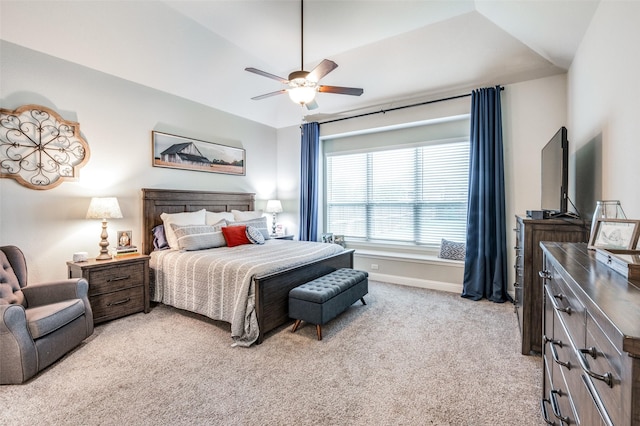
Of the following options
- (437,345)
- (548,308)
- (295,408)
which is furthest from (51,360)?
(548,308)

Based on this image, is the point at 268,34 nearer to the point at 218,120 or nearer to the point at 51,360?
the point at 218,120

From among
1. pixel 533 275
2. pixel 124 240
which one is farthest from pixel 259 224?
pixel 533 275

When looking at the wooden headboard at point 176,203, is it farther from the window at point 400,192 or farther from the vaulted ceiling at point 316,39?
the window at point 400,192

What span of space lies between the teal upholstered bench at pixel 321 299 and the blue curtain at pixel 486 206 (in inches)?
71.6

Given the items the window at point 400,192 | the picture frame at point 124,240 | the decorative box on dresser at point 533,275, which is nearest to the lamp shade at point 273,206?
the window at point 400,192

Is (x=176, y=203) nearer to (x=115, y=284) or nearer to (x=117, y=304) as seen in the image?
(x=115, y=284)

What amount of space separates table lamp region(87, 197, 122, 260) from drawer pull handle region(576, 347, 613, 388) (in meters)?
3.95

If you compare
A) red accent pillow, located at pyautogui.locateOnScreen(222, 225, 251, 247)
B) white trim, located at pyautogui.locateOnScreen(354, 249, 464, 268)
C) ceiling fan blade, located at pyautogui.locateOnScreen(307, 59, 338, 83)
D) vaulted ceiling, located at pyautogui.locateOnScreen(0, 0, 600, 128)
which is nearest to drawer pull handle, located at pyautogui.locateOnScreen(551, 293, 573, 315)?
ceiling fan blade, located at pyautogui.locateOnScreen(307, 59, 338, 83)

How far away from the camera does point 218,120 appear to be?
4.95 m

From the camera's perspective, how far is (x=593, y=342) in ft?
2.66

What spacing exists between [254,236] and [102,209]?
1.81 meters

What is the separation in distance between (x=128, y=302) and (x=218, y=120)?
305 centimetres

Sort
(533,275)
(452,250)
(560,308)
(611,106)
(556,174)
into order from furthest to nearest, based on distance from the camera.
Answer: (452,250), (556,174), (533,275), (611,106), (560,308)

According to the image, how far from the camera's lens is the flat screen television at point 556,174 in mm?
2415
